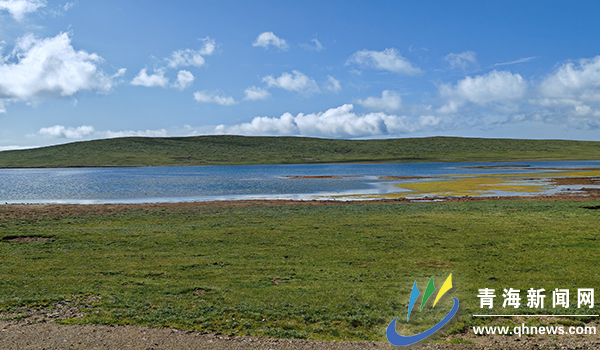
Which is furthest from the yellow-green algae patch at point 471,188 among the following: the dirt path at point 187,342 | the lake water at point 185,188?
the dirt path at point 187,342

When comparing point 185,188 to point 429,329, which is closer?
point 429,329

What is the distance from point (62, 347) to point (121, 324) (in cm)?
155

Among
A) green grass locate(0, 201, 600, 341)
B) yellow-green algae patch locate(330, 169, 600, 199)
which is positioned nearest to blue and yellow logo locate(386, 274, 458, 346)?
green grass locate(0, 201, 600, 341)

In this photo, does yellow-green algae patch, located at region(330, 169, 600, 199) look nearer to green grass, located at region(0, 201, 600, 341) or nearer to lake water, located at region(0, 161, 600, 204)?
lake water, located at region(0, 161, 600, 204)

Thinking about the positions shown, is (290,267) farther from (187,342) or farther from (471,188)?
(471,188)

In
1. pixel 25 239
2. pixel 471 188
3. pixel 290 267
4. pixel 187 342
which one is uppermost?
pixel 25 239

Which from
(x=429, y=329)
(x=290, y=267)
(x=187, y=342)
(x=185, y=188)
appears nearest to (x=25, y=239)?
(x=290, y=267)

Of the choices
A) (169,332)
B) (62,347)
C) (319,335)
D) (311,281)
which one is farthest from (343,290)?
(62,347)

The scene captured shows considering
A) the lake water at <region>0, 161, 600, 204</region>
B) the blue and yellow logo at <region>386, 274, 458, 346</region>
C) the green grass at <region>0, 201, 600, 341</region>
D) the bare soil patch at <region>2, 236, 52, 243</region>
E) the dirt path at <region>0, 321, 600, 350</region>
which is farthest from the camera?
the lake water at <region>0, 161, 600, 204</region>

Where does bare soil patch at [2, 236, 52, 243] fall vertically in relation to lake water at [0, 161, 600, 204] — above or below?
above

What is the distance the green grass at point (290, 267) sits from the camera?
36.3 feet

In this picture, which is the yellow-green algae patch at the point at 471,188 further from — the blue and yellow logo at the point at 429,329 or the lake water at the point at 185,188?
the blue and yellow logo at the point at 429,329

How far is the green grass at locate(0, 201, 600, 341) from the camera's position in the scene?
1106 centimetres

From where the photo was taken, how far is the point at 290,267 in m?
16.0
